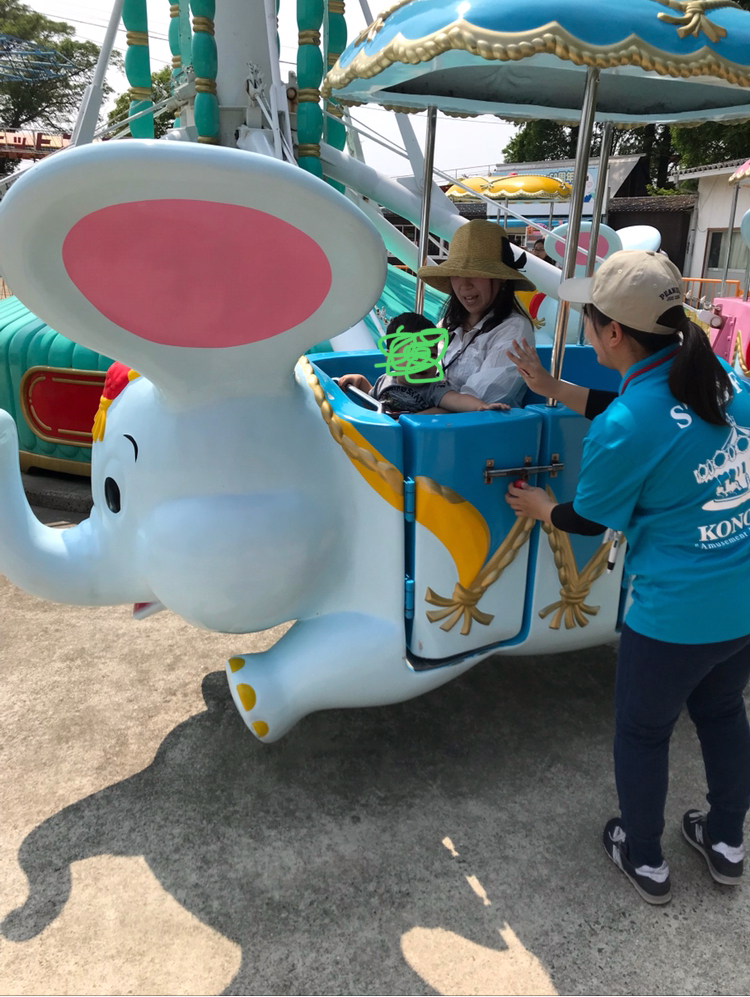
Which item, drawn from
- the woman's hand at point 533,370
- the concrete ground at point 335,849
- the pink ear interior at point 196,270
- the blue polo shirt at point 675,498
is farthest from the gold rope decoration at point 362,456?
the concrete ground at point 335,849

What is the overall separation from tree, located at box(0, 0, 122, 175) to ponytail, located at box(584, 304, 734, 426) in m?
43.6

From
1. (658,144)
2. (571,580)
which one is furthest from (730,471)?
(658,144)

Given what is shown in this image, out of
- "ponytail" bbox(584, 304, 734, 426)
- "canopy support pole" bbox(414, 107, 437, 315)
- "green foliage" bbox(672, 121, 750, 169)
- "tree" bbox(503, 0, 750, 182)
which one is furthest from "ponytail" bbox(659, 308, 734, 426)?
"green foliage" bbox(672, 121, 750, 169)

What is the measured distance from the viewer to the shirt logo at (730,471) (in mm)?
1535

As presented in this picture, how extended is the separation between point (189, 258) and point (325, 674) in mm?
1096

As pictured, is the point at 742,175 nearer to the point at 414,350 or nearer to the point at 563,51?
the point at 414,350

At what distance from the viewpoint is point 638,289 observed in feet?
5.00

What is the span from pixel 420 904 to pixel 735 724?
2.78 feet

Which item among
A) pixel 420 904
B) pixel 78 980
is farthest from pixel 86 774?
pixel 420 904

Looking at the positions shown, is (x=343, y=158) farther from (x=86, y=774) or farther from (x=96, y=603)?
(x=86, y=774)

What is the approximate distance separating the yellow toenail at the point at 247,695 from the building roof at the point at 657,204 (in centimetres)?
2050

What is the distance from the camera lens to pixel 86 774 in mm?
2217

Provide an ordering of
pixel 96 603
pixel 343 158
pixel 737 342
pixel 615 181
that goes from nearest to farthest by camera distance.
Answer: pixel 96 603 → pixel 343 158 → pixel 737 342 → pixel 615 181

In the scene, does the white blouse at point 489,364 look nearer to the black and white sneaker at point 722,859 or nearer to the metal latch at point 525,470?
the metal latch at point 525,470
